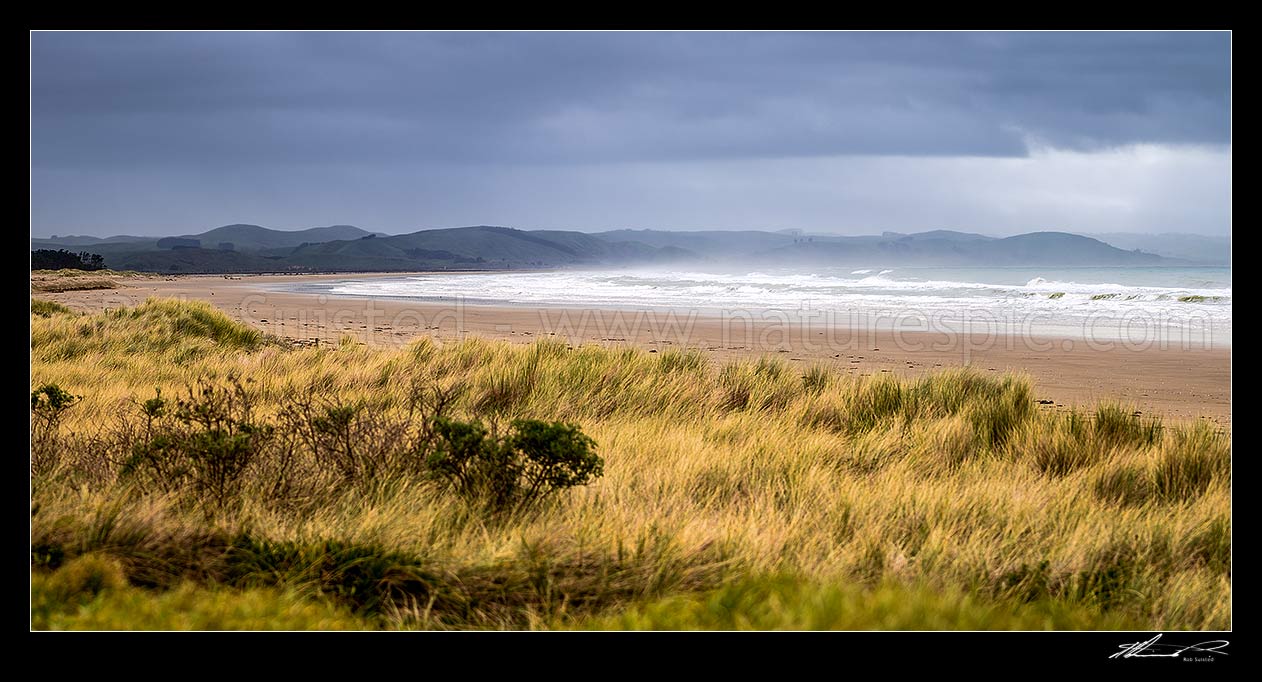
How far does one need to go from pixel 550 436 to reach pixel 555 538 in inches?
29.0

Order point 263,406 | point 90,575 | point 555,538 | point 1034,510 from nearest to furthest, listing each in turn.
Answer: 1. point 90,575
2. point 555,538
3. point 1034,510
4. point 263,406

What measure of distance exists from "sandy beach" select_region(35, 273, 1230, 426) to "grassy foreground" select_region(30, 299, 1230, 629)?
3090mm

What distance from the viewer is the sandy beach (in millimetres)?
8523

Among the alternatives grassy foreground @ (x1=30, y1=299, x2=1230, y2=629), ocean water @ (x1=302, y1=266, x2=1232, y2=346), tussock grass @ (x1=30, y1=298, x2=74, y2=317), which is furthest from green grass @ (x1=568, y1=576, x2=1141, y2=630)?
tussock grass @ (x1=30, y1=298, x2=74, y2=317)

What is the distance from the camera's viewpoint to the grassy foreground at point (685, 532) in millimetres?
2764

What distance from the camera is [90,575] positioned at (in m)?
2.83

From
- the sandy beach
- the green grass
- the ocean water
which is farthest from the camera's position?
the ocean water

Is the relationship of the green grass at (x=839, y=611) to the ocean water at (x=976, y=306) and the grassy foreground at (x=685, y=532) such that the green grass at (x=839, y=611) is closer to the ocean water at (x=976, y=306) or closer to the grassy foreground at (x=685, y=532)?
the grassy foreground at (x=685, y=532)
